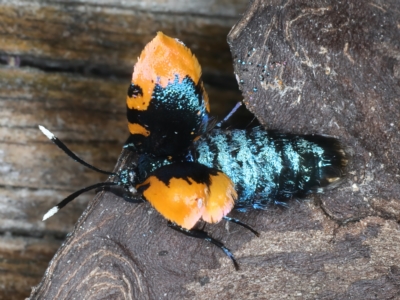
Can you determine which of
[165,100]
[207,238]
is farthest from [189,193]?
[165,100]

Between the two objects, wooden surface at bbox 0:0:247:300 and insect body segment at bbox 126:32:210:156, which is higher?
insect body segment at bbox 126:32:210:156

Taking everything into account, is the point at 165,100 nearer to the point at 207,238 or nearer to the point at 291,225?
the point at 207,238

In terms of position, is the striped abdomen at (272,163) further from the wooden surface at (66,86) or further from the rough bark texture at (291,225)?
the wooden surface at (66,86)

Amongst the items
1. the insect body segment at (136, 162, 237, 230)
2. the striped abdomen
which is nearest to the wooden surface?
the striped abdomen

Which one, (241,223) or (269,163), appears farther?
(269,163)

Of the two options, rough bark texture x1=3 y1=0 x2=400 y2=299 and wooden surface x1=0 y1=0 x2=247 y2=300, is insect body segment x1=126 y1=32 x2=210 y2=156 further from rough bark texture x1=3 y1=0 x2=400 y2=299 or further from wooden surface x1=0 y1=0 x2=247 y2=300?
wooden surface x1=0 y1=0 x2=247 y2=300
